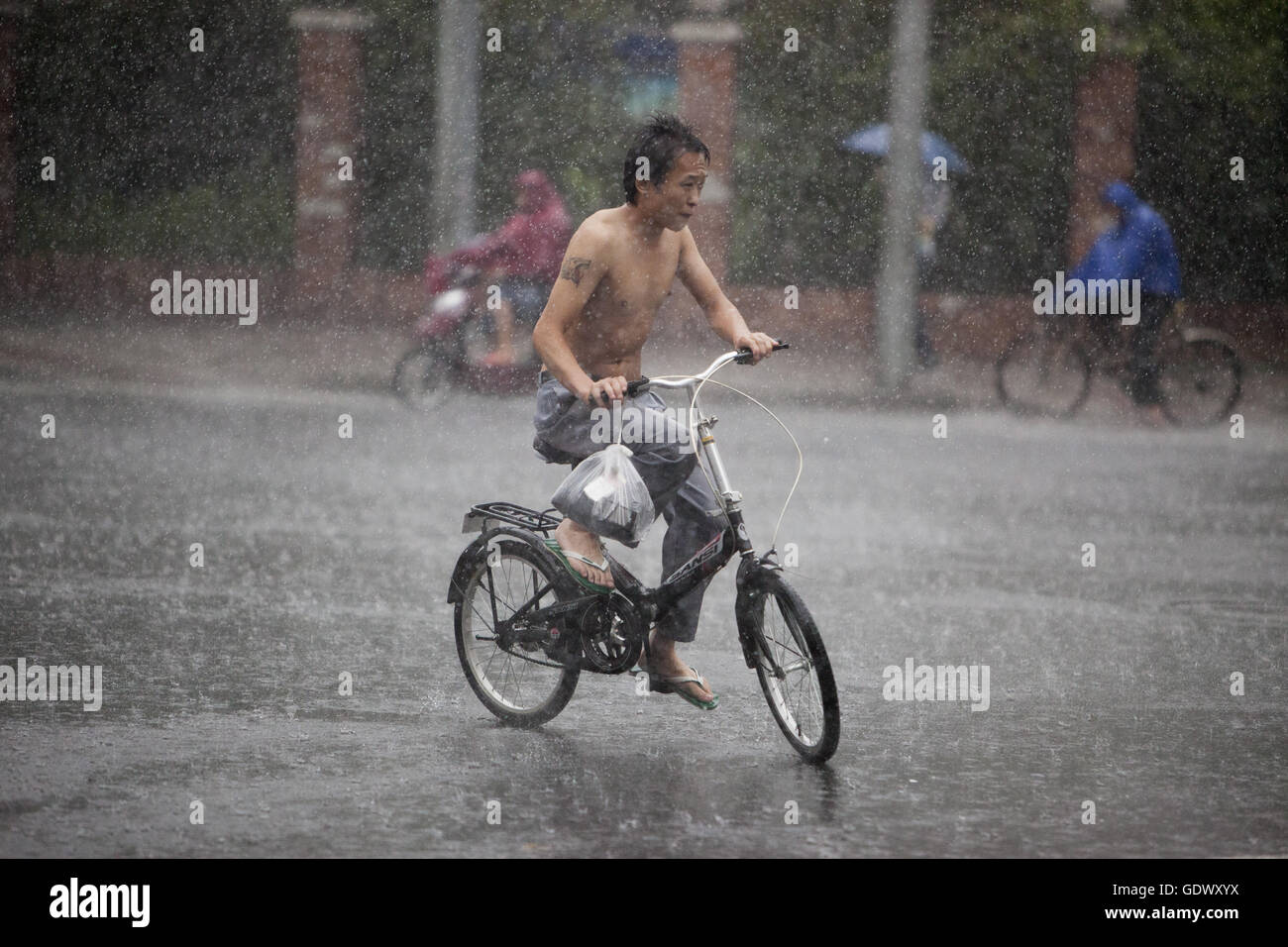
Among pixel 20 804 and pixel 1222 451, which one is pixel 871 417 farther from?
pixel 20 804

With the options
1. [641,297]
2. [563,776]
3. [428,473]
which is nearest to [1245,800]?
[563,776]

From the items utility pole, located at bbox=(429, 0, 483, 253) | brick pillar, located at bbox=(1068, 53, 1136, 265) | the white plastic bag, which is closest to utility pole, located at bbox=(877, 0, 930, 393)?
utility pole, located at bbox=(429, 0, 483, 253)

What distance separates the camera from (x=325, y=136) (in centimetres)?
2234

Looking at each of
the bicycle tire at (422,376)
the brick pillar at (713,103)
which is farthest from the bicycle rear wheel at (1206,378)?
the brick pillar at (713,103)

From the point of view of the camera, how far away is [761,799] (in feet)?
16.6

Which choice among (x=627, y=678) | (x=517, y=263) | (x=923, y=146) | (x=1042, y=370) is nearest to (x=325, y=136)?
(x=923, y=146)

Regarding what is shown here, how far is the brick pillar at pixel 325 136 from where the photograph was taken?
22.1m

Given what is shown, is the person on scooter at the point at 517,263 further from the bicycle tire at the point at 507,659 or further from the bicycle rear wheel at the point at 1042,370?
the bicycle tire at the point at 507,659

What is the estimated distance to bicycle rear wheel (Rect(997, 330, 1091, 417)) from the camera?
48.6ft

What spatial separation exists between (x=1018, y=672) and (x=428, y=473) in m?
5.16

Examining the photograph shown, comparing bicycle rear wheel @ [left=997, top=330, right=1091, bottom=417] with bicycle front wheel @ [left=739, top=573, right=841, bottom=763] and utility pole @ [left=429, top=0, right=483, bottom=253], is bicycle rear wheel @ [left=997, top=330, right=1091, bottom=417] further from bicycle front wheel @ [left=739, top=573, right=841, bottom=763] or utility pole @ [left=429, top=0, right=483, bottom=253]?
bicycle front wheel @ [left=739, top=573, right=841, bottom=763]

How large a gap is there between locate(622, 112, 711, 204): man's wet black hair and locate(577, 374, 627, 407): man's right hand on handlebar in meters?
0.60

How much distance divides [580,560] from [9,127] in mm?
18424

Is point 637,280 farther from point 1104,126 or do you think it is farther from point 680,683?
point 1104,126
